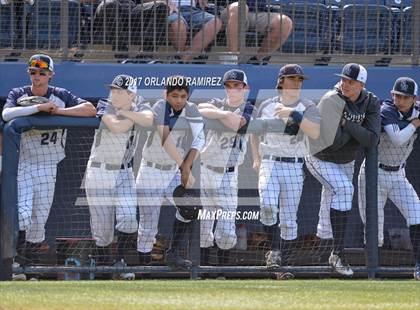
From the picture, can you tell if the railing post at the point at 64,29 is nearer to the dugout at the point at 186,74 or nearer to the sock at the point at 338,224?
the dugout at the point at 186,74

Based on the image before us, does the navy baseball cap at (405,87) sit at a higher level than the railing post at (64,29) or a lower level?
lower

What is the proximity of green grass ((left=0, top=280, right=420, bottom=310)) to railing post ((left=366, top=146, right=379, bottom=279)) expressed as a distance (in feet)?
1.80

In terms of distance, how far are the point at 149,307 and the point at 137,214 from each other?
375 cm

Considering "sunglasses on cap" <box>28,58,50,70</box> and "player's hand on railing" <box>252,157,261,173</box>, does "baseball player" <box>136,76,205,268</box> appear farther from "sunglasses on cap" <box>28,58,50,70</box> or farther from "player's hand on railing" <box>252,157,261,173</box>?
"sunglasses on cap" <box>28,58,50,70</box>

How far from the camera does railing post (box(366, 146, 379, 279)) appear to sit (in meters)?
10.1

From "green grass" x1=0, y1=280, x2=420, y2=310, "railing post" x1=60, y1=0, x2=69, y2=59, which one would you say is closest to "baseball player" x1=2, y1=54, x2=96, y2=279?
"green grass" x1=0, y1=280, x2=420, y2=310

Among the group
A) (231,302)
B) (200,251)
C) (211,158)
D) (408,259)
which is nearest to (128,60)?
(211,158)

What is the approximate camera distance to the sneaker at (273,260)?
396 inches

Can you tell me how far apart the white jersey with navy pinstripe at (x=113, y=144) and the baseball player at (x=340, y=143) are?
1.64 m

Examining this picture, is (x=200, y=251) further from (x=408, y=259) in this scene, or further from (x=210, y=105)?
(x=408, y=259)

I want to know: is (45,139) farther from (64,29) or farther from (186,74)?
(186,74)

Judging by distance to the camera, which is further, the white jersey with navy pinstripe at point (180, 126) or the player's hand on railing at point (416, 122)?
the player's hand on railing at point (416, 122)

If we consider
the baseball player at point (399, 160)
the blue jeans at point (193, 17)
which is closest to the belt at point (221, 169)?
the baseball player at point (399, 160)

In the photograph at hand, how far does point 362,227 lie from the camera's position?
11164 millimetres
